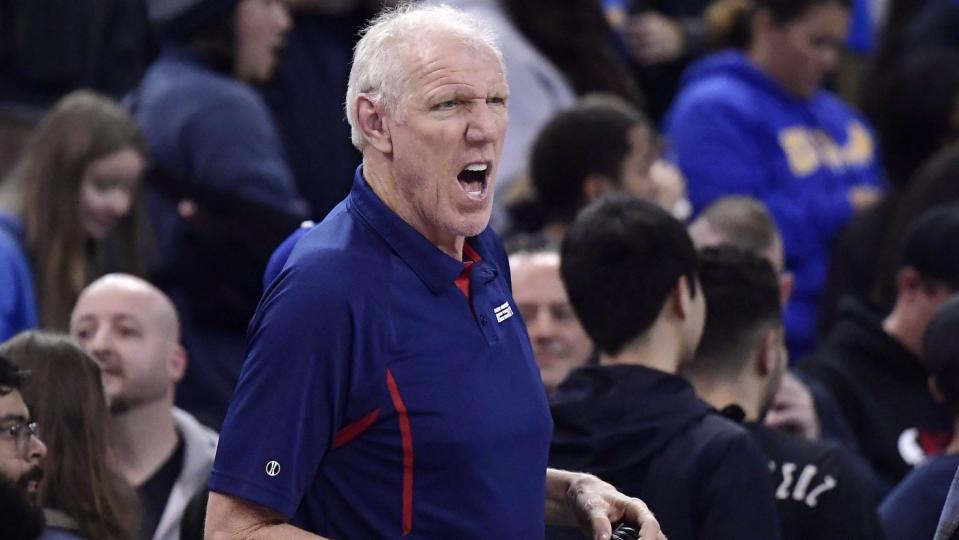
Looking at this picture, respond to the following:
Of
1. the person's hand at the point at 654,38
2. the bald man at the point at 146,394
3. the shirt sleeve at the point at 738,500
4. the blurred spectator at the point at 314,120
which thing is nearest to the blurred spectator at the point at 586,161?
the blurred spectator at the point at 314,120

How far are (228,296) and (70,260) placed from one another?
1.78 feet

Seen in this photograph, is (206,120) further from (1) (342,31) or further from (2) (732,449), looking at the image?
(2) (732,449)

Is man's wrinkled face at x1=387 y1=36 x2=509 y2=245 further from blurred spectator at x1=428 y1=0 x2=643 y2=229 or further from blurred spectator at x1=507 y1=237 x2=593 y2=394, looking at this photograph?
blurred spectator at x1=428 y1=0 x2=643 y2=229

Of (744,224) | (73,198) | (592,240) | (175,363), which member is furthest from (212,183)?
(592,240)

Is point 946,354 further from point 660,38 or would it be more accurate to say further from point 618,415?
point 660,38

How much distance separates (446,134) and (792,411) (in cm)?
252

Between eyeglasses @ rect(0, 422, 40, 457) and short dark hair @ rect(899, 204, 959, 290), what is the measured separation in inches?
125

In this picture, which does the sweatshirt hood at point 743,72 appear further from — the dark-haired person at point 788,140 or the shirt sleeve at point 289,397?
the shirt sleeve at point 289,397

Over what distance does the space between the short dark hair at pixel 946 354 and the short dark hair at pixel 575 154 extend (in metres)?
1.67

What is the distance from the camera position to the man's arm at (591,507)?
3244 mm

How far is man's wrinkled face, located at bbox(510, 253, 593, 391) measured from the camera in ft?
17.8

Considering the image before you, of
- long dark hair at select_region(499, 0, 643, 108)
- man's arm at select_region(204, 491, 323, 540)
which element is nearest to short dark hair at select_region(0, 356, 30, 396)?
man's arm at select_region(204, 491, 323, 540)

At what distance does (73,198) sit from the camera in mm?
6051

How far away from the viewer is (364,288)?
3.08 meters
